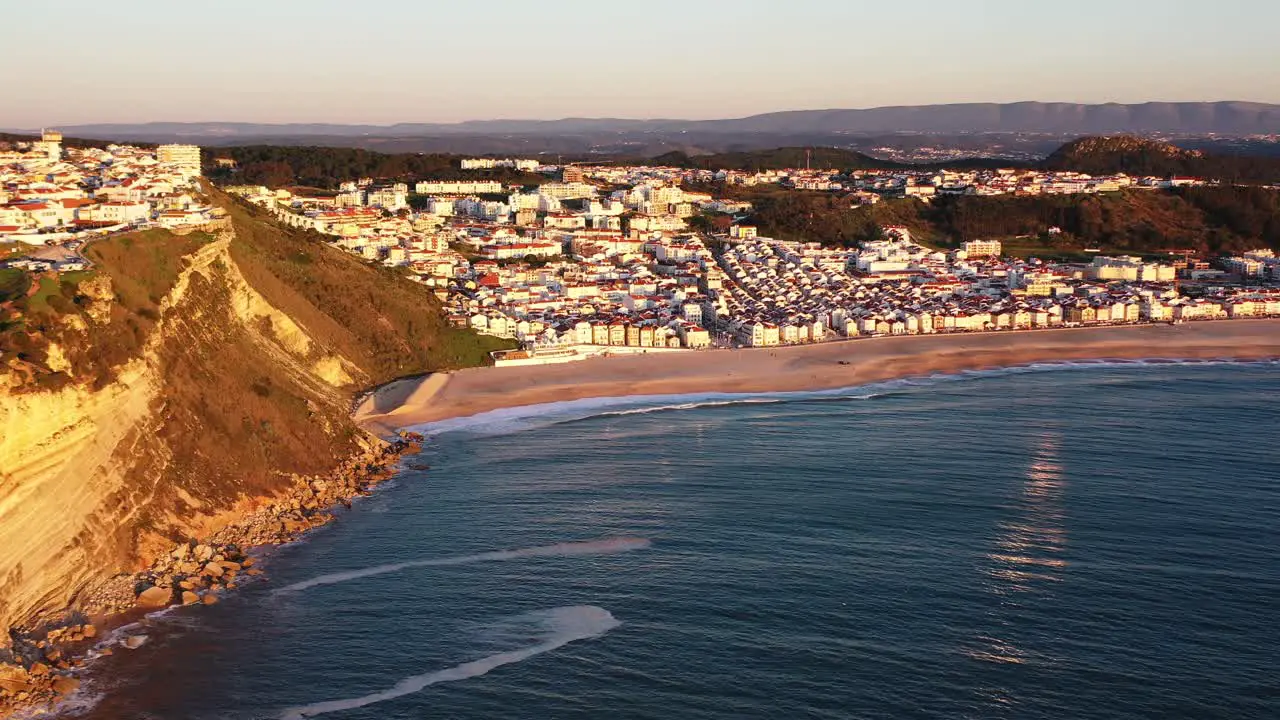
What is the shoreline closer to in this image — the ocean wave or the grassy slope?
the ocean wave

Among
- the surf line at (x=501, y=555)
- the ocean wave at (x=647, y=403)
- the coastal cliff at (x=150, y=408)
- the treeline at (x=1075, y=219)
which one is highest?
the treeline at (x=1075, y=219)

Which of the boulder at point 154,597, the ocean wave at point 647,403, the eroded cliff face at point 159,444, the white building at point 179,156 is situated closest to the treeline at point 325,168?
the white building at point 179,156

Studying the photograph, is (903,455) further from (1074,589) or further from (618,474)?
(1074,589)

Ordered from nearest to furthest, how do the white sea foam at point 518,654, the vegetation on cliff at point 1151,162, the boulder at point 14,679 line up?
the white sea foam at point 518,654 → the boulder at point 14,679 → the vegetation on cliff at point 1151,162

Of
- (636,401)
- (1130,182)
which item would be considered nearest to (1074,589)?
(636,401)

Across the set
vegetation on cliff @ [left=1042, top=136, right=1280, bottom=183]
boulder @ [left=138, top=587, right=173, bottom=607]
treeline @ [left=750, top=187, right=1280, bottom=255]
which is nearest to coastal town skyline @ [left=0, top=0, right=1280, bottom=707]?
boulder @ [left=138, top=587, right=173, bottom=607]

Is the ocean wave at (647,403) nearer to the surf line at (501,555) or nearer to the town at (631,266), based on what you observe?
the town at (631,266)

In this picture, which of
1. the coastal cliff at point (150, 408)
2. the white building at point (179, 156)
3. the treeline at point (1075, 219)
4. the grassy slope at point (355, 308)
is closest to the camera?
the coastal cliff at point (150, 408)
